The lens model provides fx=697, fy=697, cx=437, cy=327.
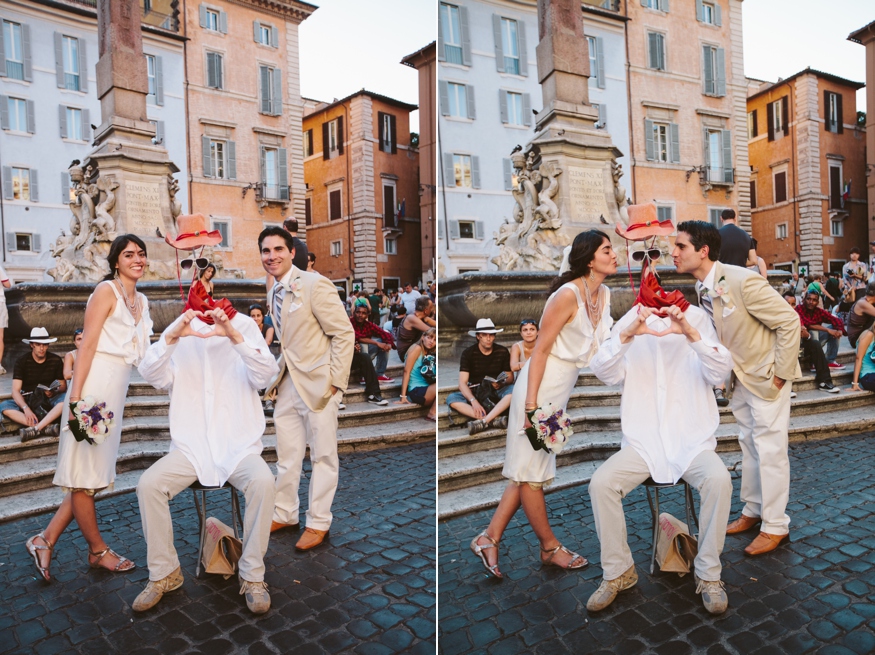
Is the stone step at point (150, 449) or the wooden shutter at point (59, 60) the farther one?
the wooden shutter at point (59, 60)

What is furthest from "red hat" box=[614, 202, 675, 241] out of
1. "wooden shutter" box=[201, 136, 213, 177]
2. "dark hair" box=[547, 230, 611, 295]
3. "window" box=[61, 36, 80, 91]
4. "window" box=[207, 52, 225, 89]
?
"window" box=[207, 52, 225, 89]

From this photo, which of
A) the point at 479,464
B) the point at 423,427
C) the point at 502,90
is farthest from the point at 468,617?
the point at 502,90

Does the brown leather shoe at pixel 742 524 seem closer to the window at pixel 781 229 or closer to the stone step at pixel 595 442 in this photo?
the stone step at pixel 595 442

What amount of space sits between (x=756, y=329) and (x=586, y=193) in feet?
15.5

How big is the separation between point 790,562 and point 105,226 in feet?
25.6

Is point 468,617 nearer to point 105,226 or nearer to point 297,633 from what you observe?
point 297,633

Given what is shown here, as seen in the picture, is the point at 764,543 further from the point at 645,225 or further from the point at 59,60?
the point at 59,60

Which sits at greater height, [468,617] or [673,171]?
[673,171]

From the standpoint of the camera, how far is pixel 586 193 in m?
7.57

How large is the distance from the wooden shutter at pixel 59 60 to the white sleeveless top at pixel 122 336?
593 cm

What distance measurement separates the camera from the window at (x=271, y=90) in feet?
25.1

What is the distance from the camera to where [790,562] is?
278 cm

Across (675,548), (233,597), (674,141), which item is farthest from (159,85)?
(675,548)

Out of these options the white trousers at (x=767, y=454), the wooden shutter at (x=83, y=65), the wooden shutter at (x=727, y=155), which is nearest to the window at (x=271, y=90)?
the wooden shutter at (x=83, y=65)
